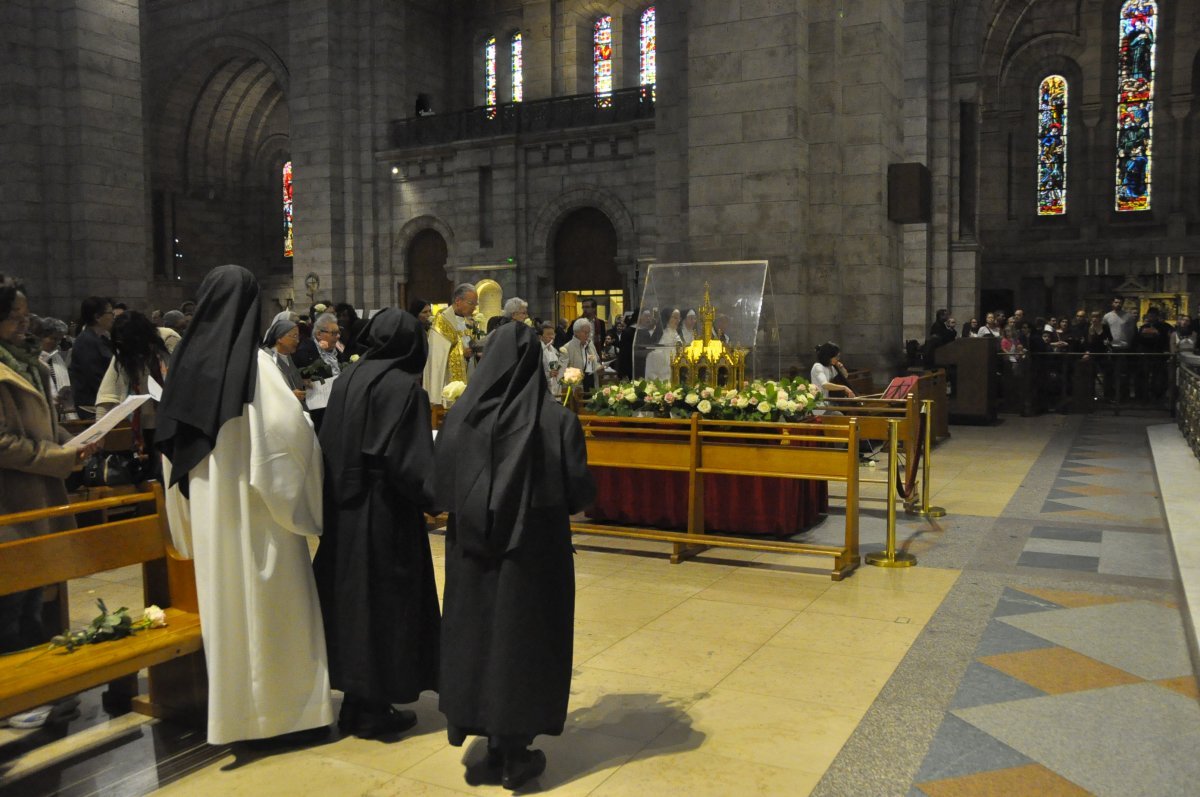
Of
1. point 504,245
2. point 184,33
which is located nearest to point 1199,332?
point 504,245

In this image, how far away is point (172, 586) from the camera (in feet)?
14.1

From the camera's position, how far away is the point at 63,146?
16.1 metres

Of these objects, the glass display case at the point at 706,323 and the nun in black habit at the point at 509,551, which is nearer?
the nun in black habit at the point at 509,551

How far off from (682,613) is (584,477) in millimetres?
2561

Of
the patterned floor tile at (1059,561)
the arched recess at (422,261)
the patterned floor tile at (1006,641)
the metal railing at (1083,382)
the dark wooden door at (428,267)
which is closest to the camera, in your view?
the patterned floor tile at (1006,641)

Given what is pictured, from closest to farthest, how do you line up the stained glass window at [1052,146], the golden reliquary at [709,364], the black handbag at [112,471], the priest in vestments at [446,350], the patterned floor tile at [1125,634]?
the patterned floor tile at [1125,634] < the black handbag at [112,471] < the golden reliquary at [709,364] < the priest in vestments at [446,350] < the stained glass window at [1052,146]

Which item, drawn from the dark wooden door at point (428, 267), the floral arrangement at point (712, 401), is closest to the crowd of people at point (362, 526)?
the floral arrangement at point (712, 401)

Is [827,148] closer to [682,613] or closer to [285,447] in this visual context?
[682,613]

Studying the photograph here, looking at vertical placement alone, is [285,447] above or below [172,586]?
above

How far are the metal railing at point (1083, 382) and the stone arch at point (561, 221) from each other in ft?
29.9

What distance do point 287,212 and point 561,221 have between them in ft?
43.3

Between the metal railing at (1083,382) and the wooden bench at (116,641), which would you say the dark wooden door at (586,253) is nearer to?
the metal railing at (1083,382)

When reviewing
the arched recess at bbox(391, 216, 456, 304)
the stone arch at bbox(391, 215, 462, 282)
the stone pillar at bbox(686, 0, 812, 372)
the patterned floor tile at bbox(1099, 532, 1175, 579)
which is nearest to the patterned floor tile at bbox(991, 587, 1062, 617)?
the patterned floor tile at bbox(1099, 532, 1175, 579)

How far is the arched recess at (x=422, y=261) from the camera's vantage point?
26062 millimetres
